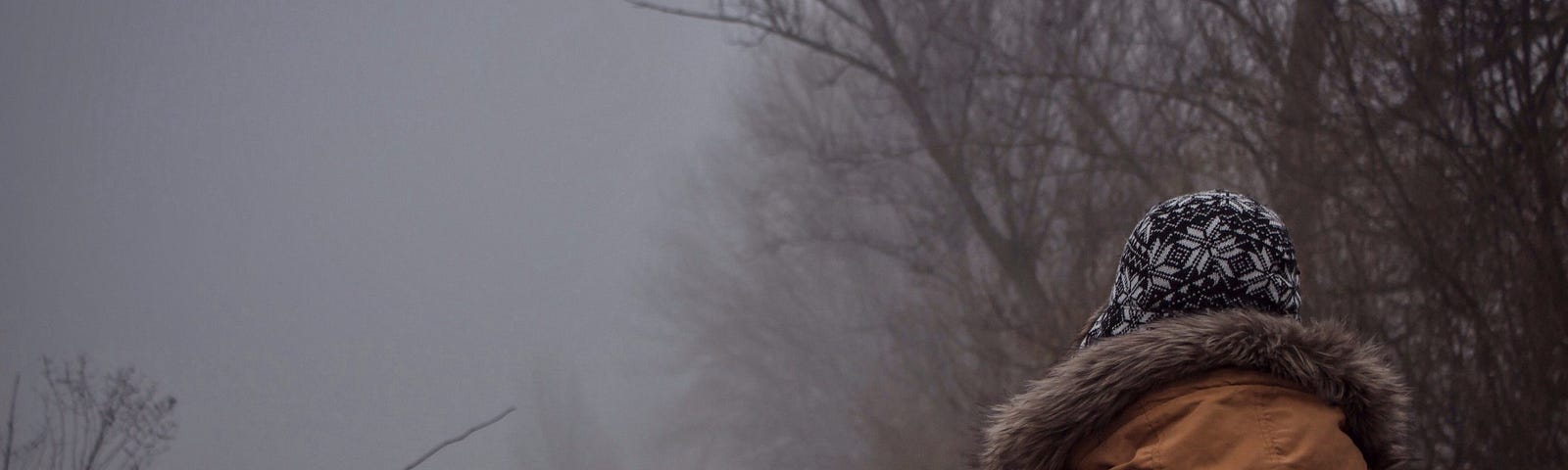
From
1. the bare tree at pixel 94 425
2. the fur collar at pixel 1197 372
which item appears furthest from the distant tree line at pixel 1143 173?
the bare tree at pixel 94 425

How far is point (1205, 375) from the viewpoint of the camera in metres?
1.48

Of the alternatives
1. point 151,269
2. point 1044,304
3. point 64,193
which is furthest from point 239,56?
point 1044,304

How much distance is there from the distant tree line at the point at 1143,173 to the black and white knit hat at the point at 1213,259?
35cm

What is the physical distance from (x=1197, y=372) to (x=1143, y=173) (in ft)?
13.9

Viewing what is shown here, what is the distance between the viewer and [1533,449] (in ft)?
9.75

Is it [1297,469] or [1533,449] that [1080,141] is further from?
[1297,469]

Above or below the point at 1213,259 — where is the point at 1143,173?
above

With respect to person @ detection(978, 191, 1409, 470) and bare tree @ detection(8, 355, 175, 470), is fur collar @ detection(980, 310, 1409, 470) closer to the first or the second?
person @ detection(978, 191, 1409, 470)

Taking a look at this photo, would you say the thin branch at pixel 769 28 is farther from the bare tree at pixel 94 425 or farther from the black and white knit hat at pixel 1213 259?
the black and white knit hat at pixel 1213 259

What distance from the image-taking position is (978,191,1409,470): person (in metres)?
1.38

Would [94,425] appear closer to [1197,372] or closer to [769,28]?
[1197,372]

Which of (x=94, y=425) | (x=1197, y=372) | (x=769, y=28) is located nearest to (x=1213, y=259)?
(x=1197, y=372)

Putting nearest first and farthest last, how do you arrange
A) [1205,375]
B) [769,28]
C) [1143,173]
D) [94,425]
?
A: [1205,375], [94,425], [1143,173], [769,28]

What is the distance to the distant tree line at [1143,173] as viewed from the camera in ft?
9.82
